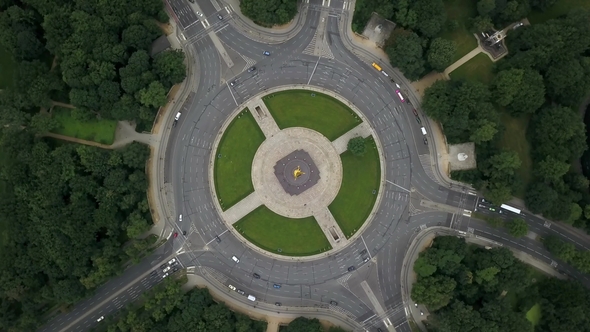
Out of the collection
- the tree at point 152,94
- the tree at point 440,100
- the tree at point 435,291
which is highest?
the tree at point 440,100

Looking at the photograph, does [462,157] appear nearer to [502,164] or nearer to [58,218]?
[502,164]

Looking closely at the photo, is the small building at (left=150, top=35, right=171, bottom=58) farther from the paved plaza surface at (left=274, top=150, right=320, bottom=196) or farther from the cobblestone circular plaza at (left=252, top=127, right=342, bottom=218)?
the paved plaza surface at (left=274, top=150, right=320, bottom=196)

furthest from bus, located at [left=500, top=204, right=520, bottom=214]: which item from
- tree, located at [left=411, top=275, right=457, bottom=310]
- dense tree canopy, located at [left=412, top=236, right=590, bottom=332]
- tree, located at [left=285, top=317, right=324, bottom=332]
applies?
tree, located at [left=285, top=317, right=324, bottom=332]

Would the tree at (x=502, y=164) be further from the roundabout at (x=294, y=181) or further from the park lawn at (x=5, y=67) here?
the park lawn at (x=5, y=67)

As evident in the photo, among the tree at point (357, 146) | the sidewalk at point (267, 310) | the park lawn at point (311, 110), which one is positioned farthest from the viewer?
the park lawn at point (311, 110)

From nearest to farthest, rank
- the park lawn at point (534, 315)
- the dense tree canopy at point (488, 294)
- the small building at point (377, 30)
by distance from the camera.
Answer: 1. the dense tree canopy at point (488, 294)
2. the small building at point (377, 30)
3. the park lawn at point (534, 315)

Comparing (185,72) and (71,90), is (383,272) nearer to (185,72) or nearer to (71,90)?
(185,72)

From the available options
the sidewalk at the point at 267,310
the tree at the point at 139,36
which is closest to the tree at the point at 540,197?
the sidewalk at the point at 267,310
